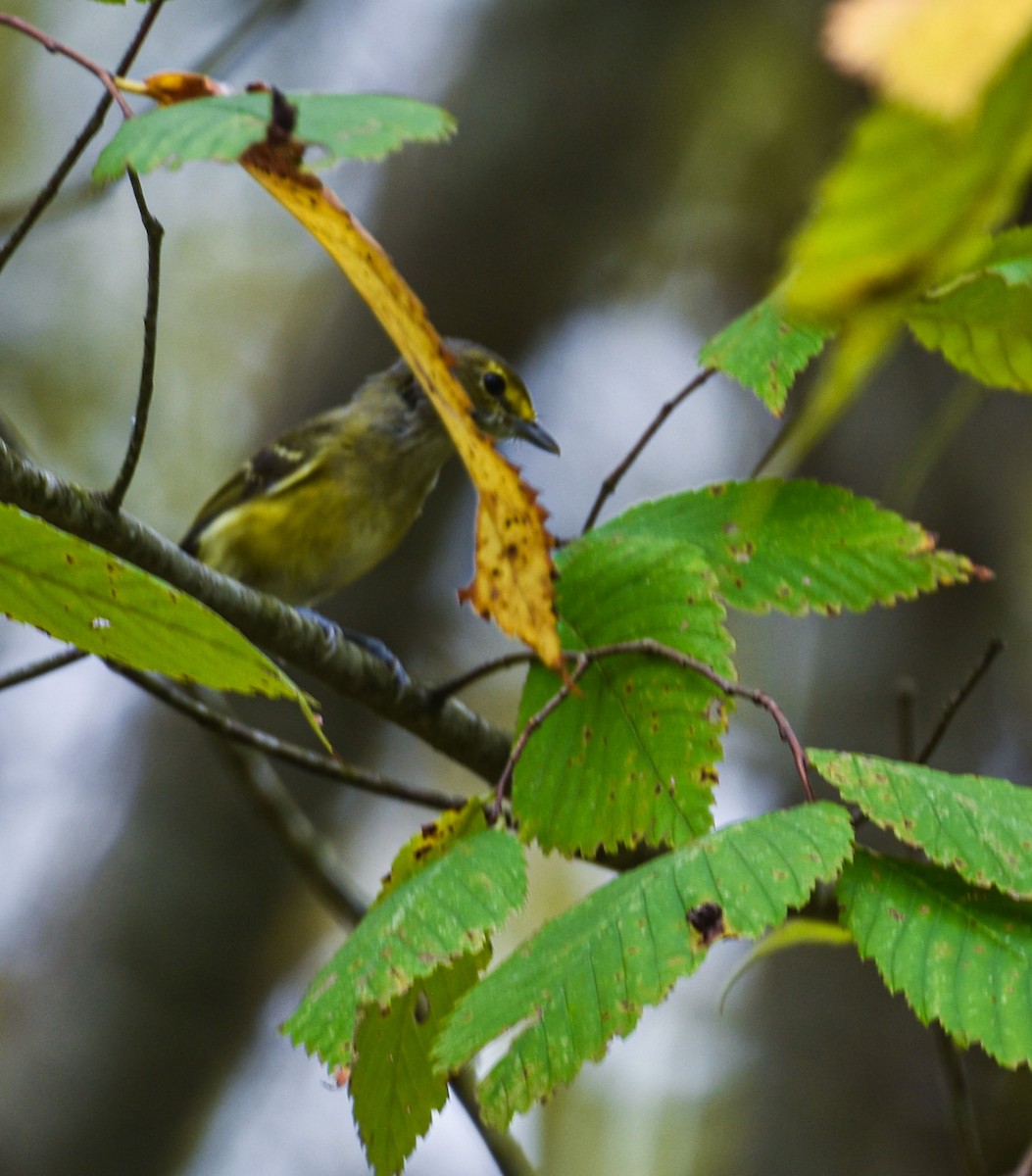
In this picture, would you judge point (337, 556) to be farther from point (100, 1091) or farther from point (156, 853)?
point (100, 1091)

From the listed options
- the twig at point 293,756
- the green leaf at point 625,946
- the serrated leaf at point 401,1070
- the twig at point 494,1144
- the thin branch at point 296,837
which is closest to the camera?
the green leaf at point 625,946

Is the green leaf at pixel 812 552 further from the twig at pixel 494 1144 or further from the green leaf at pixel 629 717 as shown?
the twig at pixel 494 1144

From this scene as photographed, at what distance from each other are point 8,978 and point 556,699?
2.55 meters

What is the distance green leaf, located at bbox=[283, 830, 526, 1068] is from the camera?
36.6 inches

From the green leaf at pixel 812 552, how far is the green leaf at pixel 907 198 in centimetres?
100

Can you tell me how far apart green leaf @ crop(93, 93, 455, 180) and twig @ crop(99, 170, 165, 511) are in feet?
0.84

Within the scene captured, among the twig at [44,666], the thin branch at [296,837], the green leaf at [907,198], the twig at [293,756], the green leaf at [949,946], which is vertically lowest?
the thin branch at [296,837]

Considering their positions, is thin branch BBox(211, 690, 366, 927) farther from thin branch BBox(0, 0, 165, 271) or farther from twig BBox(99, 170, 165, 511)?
thin branch BBox(0, 0, 165, 271)

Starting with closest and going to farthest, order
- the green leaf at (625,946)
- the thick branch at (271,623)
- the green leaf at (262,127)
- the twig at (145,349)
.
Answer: the green leaf at (262,127)
the green leaf at (625,946)
the twig at (145,349)
the thick branch at (271,623)

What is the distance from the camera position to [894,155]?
31cm

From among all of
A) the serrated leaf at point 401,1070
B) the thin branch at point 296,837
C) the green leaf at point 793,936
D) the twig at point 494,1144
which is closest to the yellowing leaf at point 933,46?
the serrated leaf at point 401,1070

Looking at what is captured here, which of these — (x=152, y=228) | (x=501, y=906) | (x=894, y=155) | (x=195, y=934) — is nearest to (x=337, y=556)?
(x=195, y=934)

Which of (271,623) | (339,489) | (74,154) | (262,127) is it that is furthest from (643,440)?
(339,489)

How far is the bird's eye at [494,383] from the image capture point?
10.1 feet
